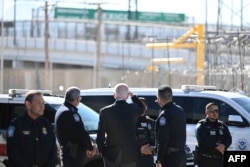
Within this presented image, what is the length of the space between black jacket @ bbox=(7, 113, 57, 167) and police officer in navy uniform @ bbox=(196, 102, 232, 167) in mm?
3267

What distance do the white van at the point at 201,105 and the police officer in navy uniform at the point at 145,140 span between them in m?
3.60

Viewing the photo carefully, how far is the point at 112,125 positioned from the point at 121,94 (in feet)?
1.40

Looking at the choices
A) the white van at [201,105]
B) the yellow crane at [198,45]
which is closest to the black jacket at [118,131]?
the white van at [201,105]

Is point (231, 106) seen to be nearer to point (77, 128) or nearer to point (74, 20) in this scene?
point (77, 128)

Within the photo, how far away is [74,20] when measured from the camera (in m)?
89.6

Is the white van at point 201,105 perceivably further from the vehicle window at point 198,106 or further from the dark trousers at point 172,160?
the dark trousers at point 172,160

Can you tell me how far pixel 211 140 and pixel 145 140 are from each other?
953 mm

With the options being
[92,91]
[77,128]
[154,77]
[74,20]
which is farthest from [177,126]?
[74,20]

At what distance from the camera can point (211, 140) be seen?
11.5m

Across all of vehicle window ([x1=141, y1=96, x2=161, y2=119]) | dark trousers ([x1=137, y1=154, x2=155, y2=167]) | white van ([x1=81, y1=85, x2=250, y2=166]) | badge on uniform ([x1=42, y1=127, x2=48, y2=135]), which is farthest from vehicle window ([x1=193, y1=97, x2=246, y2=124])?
badge on uniform ([x1=42, y1=127, x2=48, y2=135])

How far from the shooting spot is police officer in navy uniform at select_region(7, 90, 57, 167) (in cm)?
878

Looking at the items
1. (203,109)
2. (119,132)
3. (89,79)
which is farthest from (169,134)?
(89,79)

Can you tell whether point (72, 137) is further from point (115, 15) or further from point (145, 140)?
point (115, 15)

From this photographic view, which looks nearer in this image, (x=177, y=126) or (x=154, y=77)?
(x=177, y=126)
